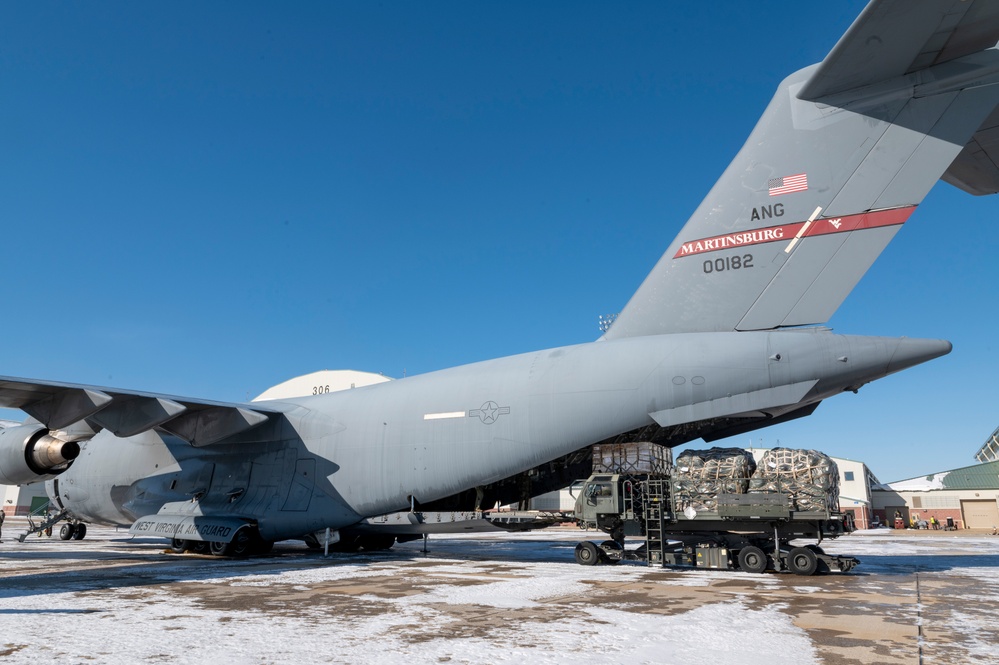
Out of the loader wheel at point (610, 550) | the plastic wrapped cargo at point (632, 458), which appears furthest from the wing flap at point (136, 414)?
the loader wheel at point (610, 550)

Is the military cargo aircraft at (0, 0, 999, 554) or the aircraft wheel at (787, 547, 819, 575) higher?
the military cargo aircraft at (0, 0, 999, 554)

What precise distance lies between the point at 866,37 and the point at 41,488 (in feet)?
199

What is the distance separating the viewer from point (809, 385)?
9508 mm

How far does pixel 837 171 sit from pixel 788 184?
25.7 inches

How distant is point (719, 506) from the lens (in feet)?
33.5

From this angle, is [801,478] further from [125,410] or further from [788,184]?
[125,410]

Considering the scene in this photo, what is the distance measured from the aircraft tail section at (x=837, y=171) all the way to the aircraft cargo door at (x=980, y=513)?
117ft

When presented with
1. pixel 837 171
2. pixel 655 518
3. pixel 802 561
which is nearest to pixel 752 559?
pixel 802 561

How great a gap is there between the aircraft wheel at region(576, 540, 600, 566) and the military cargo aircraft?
1.53m

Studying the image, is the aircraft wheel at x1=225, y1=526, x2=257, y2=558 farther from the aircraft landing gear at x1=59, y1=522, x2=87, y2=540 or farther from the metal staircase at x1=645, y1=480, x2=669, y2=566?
the aircraft landing gear at x1=59, y1=522, x2=87, y2=540

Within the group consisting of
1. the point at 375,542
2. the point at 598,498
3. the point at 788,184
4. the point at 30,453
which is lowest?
the point at 375,542

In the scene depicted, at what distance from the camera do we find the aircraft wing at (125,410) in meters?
11.5

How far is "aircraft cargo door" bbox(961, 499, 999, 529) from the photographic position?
1462 inches

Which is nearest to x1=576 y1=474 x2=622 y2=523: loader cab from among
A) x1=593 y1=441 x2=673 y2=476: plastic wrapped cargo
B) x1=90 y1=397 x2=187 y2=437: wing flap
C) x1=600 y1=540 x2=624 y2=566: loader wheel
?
x1=593 y1=441 x2=673 y2=476: plastic wrapped cargo
